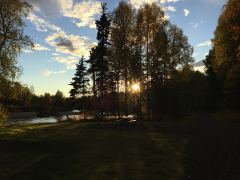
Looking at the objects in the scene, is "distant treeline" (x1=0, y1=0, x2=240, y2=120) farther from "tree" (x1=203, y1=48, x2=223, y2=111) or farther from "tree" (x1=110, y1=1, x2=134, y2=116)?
"tree" (x1=203, y1=48, x2=223, y2=111)

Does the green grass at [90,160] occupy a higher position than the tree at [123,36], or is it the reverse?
the tree at [123,36]

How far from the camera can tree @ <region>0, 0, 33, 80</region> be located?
22.3 metres

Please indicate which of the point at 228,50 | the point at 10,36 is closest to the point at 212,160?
the point at 10,36

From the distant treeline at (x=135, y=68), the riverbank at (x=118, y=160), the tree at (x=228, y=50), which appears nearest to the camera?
the riverbank at (x=118, y=160)

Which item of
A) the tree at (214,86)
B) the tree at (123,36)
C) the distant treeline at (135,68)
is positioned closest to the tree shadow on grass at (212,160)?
the distant treeline at (135,68)

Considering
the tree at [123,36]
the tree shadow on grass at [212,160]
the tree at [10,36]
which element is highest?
the tree at [123,36]


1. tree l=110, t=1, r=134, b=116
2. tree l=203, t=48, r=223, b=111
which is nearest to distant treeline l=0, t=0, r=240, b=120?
tree l=110, t=1, r=134, b=116

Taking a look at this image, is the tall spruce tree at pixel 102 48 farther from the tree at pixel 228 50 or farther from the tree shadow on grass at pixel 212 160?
the tree shadow on grass at pixel 212 160

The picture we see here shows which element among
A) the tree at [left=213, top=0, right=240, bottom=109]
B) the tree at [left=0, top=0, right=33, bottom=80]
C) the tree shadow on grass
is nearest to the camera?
the tree shadow on grass

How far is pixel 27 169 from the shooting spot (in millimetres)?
12578

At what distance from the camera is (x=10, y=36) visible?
22.6m

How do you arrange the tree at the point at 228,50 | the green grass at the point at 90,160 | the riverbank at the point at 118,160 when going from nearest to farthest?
the green grass at the point at 90,160, the riverbank at the point at 118,160, the tree at the point at 228,50

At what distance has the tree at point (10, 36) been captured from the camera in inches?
879

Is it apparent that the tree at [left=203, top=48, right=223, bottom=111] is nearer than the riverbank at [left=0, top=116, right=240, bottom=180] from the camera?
No
